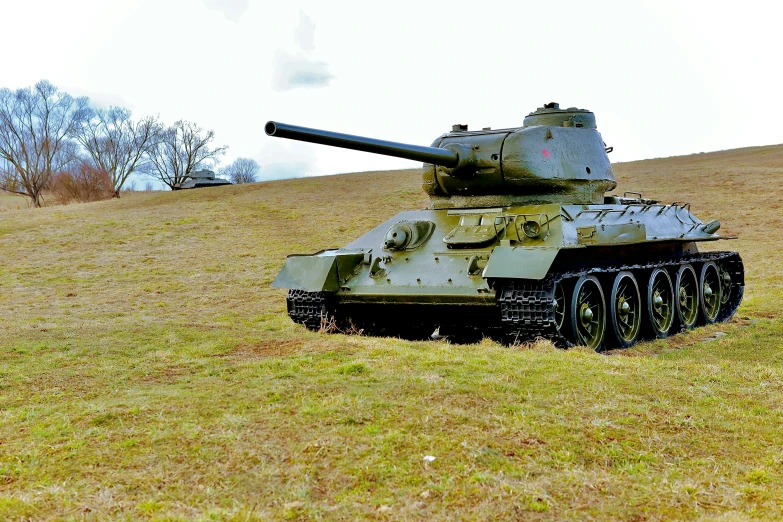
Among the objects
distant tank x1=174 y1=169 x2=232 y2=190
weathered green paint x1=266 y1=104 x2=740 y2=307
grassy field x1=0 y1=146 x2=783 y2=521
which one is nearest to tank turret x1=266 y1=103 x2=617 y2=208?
weathered green paint x1=266 y1=104 x2=740 y2=307

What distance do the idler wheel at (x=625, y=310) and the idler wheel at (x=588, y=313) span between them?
0.81ft

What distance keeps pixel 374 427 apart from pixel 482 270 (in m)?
4.75

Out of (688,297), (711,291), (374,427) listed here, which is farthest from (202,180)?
(374,427)

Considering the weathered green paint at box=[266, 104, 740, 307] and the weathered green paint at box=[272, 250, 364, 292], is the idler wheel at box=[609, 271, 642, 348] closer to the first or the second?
the weathered green paint at box=[266, 104, 740, 307]

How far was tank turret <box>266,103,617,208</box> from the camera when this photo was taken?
38.9ft

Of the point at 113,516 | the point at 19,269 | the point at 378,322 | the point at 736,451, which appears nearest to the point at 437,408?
the point at 736,451

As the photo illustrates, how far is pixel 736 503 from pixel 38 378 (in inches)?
251

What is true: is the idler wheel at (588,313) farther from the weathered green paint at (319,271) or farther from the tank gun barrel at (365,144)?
the weathered green paint at (319,271)

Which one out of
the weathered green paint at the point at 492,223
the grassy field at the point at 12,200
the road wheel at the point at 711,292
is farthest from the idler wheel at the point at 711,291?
the grassy field at the point at 12,200

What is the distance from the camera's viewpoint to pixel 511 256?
32.6 ft

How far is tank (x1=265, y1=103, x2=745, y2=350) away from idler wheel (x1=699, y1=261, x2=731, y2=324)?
965 mm

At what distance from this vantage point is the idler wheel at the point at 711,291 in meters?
14.3

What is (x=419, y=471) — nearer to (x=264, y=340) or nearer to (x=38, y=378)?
(x=38, y=378)

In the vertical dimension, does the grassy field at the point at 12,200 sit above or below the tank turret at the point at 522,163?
above
